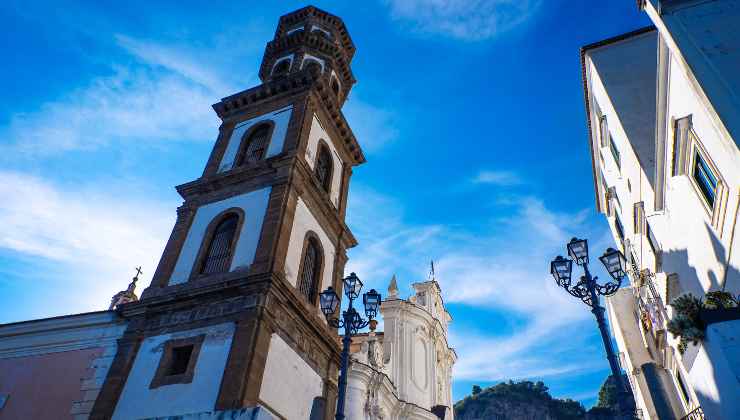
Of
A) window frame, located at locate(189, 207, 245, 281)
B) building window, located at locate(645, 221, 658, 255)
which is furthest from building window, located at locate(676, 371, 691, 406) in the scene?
window frame, located at locate(189, 207, 245, 281)

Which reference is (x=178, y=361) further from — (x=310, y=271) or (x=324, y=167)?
(x=324, y=167)

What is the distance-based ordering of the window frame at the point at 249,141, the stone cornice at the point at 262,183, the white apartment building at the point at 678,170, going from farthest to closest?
the window frame at the point at 249,141 < the stone cornice at the point at 262,183 < the white apartment building at the point at 678,170

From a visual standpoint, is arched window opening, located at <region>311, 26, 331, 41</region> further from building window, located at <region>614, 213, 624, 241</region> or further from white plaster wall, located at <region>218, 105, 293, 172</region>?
building window, located at <region>614, 213, 624, 241</region>

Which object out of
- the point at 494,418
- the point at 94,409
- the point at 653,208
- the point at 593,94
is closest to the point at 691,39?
the point at 653,208

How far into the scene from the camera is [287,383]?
15.4m

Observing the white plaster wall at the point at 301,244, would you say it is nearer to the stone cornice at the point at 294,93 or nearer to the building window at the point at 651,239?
the stone cornice at the point at 294,93

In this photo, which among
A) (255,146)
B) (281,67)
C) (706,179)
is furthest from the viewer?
(281,67)

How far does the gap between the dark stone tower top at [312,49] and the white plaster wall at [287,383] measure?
14621 millimetres

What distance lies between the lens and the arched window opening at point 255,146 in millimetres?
21812

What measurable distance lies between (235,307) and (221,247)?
382 cm

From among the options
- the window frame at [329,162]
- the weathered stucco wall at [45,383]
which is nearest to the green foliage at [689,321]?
the window frame at [329,162]

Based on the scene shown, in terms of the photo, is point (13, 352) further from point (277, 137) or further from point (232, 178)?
point (277, 137)

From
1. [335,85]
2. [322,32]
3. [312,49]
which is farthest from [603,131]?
[322,32]

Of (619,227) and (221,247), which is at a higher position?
(619,227)
